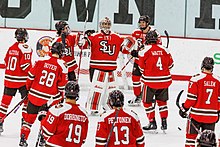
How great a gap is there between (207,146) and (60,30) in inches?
161

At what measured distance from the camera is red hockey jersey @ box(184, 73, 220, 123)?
609cm

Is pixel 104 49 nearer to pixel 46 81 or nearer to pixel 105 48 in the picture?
pixel 105 48

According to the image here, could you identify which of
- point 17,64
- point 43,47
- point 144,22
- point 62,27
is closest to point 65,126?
point 17,64

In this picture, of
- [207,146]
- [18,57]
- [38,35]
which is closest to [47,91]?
[18,57]

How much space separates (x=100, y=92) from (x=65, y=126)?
312cm

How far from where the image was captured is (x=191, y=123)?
6.21m

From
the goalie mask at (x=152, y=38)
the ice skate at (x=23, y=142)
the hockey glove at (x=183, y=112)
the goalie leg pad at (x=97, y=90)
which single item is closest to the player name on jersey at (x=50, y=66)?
the ice skate at (x=23, y=142)

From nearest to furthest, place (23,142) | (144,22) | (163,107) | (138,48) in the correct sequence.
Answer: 1. (23,142)
2. (163,107)
3. (144,22)
4. (138,48)

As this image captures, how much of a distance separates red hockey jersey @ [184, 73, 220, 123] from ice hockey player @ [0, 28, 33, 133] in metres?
1.84

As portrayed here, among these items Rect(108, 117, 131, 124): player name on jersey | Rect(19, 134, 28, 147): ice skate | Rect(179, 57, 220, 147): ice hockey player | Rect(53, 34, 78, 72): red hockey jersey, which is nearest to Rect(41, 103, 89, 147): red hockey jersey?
Rect(108, 117, 131, 124): player name on jersey

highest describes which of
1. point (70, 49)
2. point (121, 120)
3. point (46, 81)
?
point (70, 49)

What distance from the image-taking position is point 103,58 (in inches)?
314

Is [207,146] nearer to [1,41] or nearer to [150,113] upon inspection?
[150,113]

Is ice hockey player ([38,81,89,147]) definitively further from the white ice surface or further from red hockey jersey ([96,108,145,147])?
the white ice surface
